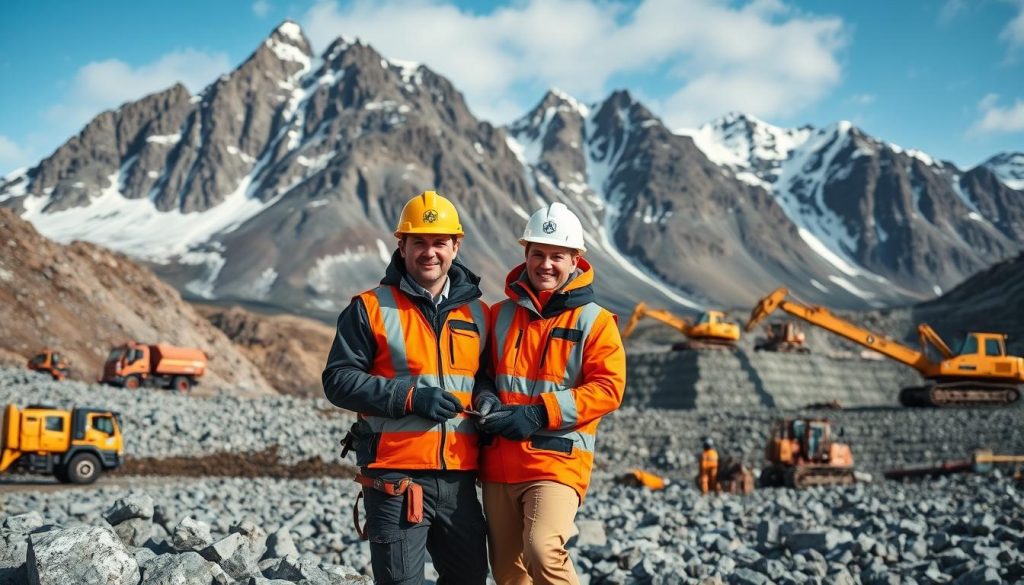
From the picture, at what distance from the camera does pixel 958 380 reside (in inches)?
1086

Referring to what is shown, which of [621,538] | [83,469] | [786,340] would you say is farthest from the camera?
[786,340]

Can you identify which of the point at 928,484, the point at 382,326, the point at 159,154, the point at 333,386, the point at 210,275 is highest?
the point at 159,154

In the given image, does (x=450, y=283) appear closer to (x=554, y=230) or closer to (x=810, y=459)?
(x=554, y=230)

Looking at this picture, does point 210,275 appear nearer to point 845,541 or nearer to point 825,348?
point 825,348

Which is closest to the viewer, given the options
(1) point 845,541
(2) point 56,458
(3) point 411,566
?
(3) point 411,566

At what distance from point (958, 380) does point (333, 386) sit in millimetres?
28382

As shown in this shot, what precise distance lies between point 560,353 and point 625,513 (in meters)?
7.19

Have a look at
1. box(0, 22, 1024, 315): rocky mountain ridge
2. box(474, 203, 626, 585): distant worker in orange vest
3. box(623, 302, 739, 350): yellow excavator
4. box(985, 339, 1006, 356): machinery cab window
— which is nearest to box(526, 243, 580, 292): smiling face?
box(474, 203, 626, 585): distant worker in orange vest

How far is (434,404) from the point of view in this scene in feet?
11.7

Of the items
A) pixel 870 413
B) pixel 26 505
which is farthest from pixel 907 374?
pixel 26 505

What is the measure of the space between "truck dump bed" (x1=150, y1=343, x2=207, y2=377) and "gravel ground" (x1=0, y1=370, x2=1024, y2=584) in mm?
3389

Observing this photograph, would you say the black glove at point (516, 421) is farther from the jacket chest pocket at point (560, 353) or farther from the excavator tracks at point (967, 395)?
the excavator tracks at point (967, 395)

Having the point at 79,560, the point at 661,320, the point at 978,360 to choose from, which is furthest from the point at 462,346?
the point at 661,320

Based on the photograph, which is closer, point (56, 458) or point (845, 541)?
point (845, 541)
